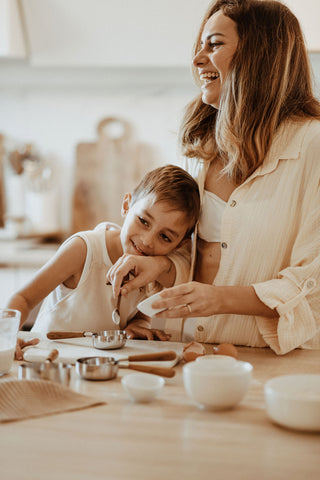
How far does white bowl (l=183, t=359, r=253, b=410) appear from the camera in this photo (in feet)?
2.98

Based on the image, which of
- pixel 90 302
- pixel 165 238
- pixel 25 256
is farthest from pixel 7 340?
pixel 25 256

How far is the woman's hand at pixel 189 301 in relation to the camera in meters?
1.23

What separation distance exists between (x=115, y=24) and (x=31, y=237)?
4.28 ft

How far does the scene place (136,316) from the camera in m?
1.71

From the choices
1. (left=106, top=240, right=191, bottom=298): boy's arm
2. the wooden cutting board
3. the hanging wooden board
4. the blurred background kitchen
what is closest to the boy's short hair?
(left=106, top=240, right=191, bottom=298): boy's arm

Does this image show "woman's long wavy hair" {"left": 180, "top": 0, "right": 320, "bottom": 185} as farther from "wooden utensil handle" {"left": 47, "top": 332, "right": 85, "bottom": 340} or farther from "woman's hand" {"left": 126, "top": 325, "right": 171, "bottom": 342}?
"wooden utensil handle" {"left": 47, "top": 332, "right": 85, "bottom": 340}

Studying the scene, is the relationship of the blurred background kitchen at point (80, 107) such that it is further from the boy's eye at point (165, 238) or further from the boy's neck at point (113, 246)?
the boy's eye at point (165, 238)

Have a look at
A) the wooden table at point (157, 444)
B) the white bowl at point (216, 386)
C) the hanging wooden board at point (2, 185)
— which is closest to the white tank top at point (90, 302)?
the wooden table at point (157, 444)

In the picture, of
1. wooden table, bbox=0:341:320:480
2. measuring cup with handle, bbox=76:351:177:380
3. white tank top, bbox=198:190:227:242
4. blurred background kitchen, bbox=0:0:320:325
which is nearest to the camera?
wooden table, bbox=0:341:320:480

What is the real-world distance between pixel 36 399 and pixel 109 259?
74 centimetres

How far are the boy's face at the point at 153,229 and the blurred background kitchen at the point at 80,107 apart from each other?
1680 mm

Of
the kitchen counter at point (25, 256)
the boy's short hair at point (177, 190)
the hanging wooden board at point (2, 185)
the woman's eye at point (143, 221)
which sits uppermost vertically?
the boy's short hair at point (177, 190)

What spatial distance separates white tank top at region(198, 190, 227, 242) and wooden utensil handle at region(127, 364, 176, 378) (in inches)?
21.4

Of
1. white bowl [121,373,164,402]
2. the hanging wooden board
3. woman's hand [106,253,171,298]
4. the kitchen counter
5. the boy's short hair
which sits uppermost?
the boy's short hair
